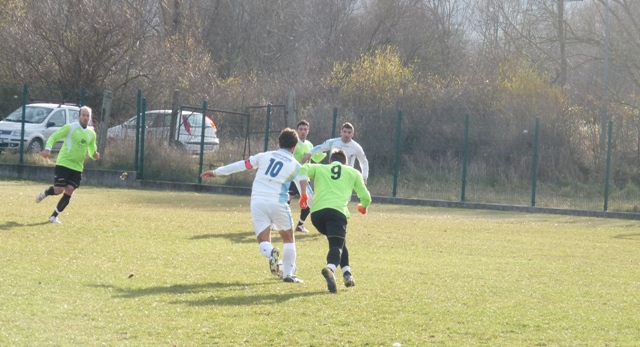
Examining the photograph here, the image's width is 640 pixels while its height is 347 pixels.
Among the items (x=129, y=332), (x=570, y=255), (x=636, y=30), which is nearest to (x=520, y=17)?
(x=636, y=30)

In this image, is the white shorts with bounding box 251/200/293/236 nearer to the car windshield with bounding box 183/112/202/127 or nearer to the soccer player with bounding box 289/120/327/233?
the soccer player with bounding box 289/120/327/233

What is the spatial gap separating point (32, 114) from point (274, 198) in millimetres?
19244

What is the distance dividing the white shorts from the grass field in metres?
0.61

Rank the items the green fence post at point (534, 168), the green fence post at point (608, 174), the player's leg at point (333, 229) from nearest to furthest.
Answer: the player's leg at point (333, 229)
the green fence post at point (608, 174)
the green fence post at point (534, 168)

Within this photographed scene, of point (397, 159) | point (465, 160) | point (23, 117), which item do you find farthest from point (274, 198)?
point (23, 117)

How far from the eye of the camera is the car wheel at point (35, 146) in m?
26.7

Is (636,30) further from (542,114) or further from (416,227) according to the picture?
(416,227)

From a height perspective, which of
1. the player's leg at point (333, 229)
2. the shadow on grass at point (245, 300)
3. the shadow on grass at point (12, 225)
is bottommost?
the shadow on grass at point (245, 300)

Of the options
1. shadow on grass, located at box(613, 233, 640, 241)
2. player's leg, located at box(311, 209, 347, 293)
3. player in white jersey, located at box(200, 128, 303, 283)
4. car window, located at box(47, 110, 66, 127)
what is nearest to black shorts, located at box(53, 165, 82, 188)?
player in white jersey, located at box(200, 128, 303, 283)

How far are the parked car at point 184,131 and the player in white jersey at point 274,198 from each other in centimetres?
1609

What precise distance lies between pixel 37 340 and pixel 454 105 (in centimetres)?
2683

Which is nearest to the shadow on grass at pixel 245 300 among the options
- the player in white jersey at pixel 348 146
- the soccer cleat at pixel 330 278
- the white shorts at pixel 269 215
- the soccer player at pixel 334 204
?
the soccer cleat at pixel 330 278

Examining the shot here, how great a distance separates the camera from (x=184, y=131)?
26.3m

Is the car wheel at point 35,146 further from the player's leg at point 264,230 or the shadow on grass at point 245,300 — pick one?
the shadow on grass at point 245,300
